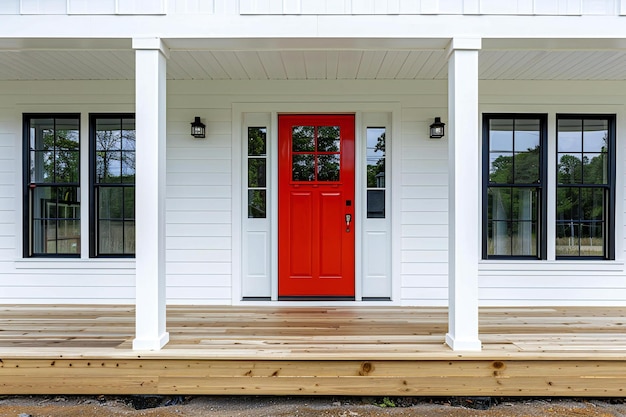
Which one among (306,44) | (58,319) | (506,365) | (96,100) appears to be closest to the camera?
(506,365)

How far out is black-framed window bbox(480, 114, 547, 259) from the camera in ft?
13.4

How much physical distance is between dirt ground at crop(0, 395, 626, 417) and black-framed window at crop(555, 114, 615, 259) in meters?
1.79

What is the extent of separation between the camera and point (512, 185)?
4.06 meters

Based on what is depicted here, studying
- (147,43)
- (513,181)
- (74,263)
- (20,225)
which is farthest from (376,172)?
(20,225)

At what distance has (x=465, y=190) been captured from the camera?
2.73 m

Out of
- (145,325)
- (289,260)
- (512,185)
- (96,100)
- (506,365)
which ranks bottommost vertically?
(506,365)

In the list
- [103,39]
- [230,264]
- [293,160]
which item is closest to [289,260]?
[230,264]

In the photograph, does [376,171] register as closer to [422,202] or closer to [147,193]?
[422,202]

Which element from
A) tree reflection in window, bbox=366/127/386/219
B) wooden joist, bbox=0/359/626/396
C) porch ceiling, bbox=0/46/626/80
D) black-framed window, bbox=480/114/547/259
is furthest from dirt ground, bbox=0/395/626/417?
porch ceiling, bbox=0/46/626/80

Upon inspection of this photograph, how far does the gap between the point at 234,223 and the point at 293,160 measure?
88 centimetres

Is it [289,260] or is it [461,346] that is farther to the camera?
[289,260]

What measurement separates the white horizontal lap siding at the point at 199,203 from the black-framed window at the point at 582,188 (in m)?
3.37

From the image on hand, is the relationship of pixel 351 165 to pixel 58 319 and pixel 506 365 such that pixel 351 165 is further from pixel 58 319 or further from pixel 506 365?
pixel 58 319

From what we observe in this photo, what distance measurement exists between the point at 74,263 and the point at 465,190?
147 inches
